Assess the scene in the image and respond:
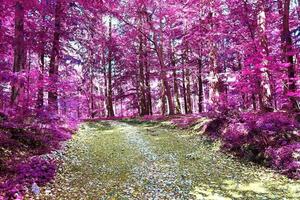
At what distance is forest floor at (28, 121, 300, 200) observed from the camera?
25.8ft

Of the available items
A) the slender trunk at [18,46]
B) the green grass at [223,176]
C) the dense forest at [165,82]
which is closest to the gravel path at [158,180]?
the green grass at [223,176]

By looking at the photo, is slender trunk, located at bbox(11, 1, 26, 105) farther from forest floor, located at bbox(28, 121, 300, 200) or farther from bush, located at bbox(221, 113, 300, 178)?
bush, located at bbox(221, 113, 300, 178)

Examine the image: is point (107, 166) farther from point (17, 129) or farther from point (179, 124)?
point (179, 124)

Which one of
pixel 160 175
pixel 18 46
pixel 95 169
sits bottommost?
pixel 160 175

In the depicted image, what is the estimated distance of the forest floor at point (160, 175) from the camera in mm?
7879

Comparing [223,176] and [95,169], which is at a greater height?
[95,169]

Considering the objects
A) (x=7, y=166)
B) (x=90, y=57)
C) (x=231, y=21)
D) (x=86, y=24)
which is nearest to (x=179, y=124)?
(x=231, y=21)

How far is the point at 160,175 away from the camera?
372 inches

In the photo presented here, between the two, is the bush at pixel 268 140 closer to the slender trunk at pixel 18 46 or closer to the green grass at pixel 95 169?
the green grass at pixel 95 169

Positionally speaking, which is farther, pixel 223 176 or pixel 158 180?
pixel 223 176

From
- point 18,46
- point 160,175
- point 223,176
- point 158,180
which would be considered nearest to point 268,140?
point 223,176

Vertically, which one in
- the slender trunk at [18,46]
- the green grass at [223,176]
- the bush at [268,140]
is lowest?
the green grass at [223,176]

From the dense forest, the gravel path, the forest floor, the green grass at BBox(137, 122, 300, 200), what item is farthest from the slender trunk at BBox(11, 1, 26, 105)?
the green grass at BBox(137, 122, 300, 200)

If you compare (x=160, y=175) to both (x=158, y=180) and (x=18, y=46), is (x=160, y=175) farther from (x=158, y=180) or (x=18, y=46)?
(x=18, y=46)
